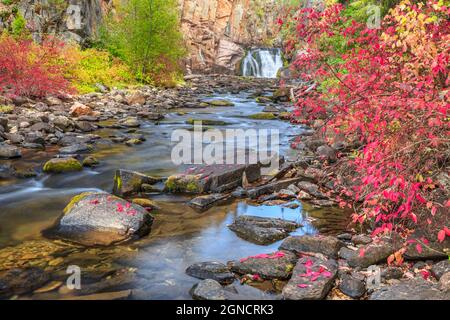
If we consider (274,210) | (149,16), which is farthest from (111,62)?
(274,210)

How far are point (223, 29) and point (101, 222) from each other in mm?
51530

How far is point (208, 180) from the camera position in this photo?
25.3 ft

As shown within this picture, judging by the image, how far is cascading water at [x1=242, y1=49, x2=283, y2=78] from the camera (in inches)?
1789

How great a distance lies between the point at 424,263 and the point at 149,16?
25.3 metres

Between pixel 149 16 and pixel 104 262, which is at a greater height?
pixel 149 16

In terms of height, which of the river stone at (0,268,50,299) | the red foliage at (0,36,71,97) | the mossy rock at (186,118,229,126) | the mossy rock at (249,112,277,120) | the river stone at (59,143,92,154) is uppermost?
the red foliage at (0,36,71,97)

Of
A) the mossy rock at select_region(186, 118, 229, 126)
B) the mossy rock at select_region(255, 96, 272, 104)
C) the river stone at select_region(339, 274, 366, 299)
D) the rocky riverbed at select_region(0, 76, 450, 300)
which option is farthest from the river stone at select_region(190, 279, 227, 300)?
the mossy rock at select_region(255, 96, 272, 104)

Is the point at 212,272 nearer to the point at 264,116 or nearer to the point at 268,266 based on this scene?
the point at 268,266

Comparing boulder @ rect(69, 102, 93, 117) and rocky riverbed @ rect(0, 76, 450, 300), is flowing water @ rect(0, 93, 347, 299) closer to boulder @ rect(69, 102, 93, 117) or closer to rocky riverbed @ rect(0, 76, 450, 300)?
rocky riverbed @ rect(0, 76, 450, 300)

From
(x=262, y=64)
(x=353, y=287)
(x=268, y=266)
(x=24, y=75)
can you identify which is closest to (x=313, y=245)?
(x=268, y=266)

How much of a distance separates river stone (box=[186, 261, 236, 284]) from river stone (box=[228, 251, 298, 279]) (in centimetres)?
15

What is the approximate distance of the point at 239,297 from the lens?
4.11 m
